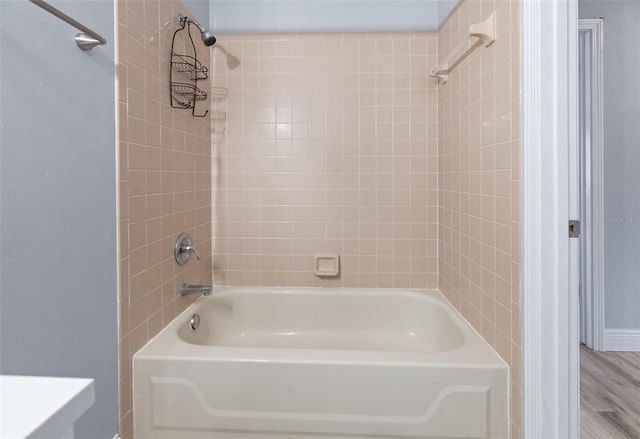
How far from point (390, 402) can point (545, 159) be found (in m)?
0.95

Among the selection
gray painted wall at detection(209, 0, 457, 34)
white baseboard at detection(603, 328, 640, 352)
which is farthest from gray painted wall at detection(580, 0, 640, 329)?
gray painted wall at detection(209, 0, 457, 34)

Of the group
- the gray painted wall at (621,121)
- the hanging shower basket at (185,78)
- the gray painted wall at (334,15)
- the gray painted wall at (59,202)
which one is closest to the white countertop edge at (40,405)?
the gray painted wall at (59,202)

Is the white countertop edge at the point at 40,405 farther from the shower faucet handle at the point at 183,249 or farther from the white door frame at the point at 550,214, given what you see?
the shower faucet handle at the point at 183,249

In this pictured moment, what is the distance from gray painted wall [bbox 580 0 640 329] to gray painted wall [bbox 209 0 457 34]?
1310mm

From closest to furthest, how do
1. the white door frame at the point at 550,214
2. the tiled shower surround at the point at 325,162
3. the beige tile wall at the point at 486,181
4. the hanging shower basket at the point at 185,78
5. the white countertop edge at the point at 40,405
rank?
the white countertop edge at the point at 40,405 → the white door frame at the point at 550,214 → the beige tile wall at the point at 486,181 → the hanging shower basket at the point at 185,78 → the tiled shower surround at the point at 325,162

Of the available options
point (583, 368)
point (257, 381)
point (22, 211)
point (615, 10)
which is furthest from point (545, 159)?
point (615, 10)

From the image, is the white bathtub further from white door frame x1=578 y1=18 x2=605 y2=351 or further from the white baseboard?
the white baseboard

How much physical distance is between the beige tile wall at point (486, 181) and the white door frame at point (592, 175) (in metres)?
1.24

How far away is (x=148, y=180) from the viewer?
1552mm

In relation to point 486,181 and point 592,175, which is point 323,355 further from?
point 592,175

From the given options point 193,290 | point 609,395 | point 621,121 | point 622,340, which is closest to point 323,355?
point 193,290

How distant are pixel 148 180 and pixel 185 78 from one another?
0.69 m

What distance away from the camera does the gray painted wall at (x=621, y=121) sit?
8.69ft

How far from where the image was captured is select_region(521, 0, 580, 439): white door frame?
3.83ft
